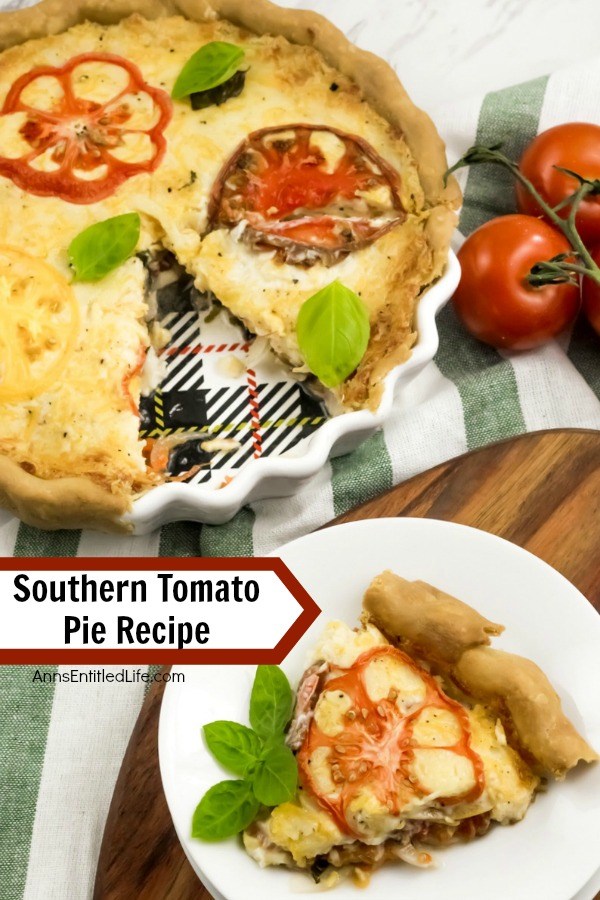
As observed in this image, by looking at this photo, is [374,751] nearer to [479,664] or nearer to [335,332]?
[479,664]

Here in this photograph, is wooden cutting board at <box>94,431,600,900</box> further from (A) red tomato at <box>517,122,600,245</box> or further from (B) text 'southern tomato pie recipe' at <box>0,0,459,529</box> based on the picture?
(A) red tomato at <box>517,122,600,245</box>

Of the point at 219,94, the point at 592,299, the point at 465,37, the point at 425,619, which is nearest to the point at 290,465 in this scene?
the point at 425,619

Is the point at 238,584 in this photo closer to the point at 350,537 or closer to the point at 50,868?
the point at 350,537

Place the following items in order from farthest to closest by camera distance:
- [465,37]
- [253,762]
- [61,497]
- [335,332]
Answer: [465,37] → [335,332] → [61,497] → [253,762]

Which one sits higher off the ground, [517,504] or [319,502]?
[517,504]

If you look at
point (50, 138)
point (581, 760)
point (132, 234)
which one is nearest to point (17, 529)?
point (132, 234)

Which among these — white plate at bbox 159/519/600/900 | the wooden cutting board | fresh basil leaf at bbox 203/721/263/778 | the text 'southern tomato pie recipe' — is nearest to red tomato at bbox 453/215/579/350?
the text 'southern tomato pie recipe'
